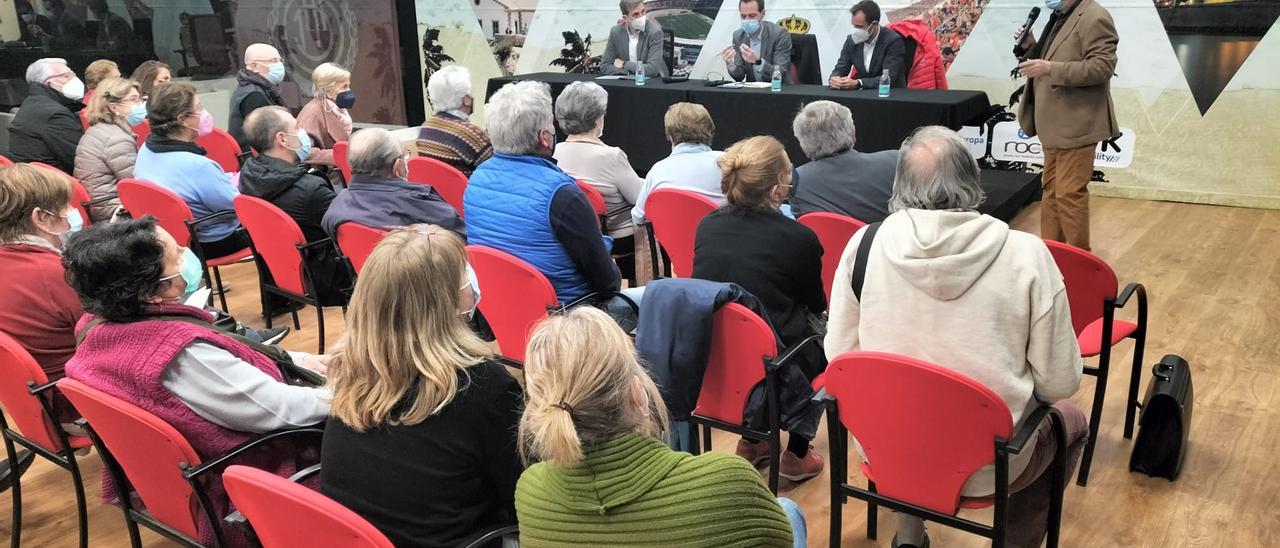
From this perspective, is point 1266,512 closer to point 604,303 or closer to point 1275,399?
point 1275,399

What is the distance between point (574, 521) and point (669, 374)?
108 cm

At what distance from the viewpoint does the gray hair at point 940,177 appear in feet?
7.29

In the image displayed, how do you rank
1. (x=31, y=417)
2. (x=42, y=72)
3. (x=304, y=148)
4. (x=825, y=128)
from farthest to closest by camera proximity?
(x=42, y=72) → (x=304, y=148) → (x=825, y=128) → (x=31, y=417)

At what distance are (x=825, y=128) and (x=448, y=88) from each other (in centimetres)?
211

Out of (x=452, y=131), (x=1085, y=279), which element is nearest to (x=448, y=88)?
(x=452, y=131)

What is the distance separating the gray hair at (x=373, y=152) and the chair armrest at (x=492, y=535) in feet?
7.19

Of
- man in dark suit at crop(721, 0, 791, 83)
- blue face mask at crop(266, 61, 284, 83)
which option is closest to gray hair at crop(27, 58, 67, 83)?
blue face mask at crop(266, 61, 284, 83)

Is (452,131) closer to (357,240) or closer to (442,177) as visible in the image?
(442,177)

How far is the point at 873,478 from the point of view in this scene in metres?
2.28

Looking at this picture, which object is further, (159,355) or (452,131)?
(452,131)

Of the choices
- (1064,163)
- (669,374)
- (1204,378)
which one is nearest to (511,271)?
(669,374)

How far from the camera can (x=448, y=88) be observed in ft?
15.9

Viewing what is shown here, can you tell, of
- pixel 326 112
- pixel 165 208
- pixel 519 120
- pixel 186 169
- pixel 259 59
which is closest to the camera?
pixel 519 120

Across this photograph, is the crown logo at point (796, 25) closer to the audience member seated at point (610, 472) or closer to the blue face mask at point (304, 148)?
the blue face mask at point (304, 148)
